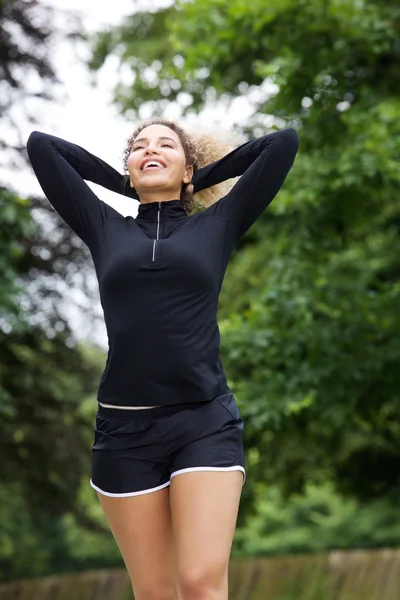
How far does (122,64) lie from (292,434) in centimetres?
508

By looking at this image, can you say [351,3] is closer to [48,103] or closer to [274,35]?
[274,35]

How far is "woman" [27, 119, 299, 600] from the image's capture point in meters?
2.36

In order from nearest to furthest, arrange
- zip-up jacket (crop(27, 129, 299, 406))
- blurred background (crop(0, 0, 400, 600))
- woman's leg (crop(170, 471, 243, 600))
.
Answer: woman's leg (crop(170, 471, 243, 600)) → zip-up jacket (crop(27, 129, 299, 406)) → blurred background (crop(0, 0, 400, 600))

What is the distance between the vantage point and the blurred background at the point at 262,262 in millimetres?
7031

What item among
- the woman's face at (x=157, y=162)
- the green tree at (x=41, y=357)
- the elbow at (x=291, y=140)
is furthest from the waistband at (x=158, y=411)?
the green tree at (x=41, y=357)

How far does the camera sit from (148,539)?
97.0 inches

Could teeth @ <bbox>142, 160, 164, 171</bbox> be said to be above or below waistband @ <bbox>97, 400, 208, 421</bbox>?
above

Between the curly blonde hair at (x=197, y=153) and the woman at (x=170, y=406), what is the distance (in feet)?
0.84

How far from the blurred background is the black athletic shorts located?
44.2 inches

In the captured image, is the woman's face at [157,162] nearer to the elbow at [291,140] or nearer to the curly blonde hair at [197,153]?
the curly blonde hair at [197,153]

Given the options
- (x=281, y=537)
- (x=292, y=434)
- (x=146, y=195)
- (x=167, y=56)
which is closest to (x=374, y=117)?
(x=292, y=434)

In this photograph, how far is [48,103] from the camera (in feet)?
30.5

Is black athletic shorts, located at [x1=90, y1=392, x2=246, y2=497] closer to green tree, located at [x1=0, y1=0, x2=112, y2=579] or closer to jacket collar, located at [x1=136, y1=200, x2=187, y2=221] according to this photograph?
jacket collar, located at [x1=136, y1=200, x2=187, y2=221]

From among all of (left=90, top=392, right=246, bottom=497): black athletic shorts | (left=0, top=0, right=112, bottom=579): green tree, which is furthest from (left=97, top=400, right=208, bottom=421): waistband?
(left=0, top=0, right=112, bottom=579): green tree
